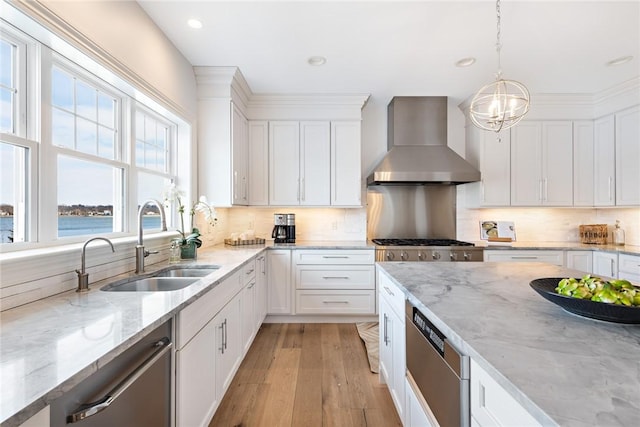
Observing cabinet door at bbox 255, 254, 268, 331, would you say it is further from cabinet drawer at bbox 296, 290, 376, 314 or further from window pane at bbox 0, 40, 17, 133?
window pane at bbox 0, 40, 17, 133

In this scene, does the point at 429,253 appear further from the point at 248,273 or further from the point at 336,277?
the point at 248,273

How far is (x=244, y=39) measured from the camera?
2.45 metres

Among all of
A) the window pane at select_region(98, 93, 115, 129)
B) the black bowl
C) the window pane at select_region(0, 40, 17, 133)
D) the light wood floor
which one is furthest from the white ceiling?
the light wood floor

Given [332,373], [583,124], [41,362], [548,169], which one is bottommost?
[332,373]

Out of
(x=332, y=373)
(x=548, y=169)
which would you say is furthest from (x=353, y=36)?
(x=548, y=169)

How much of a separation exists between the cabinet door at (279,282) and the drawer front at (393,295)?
4.83 ft

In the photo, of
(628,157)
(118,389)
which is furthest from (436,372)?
(628,157)

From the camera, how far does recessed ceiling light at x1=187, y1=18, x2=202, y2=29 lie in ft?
7.21

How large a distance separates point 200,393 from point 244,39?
2.57 m

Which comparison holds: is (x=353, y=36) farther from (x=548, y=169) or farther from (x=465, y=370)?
(x=548, y=169)

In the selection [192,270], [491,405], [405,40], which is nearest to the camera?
[491,405]

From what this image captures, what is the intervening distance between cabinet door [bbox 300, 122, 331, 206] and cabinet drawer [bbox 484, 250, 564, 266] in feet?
6.62

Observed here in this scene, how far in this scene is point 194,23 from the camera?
2232mm

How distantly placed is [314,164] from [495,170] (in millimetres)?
2251
